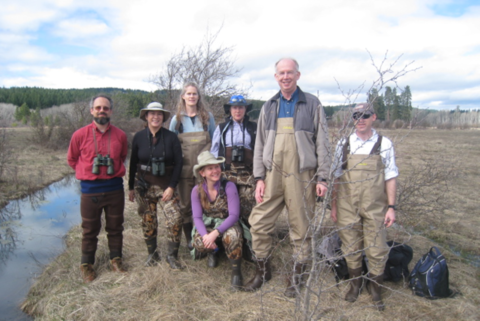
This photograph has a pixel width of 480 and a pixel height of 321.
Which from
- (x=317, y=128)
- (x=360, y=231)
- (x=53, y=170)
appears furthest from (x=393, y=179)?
(x=53, y=170)

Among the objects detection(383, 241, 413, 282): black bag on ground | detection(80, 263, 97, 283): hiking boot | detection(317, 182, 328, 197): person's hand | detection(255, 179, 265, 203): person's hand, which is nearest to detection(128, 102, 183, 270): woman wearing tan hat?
detection(80, 263, 97, 283): hiking boot

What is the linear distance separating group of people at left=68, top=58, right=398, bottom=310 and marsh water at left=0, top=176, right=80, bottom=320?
153cm

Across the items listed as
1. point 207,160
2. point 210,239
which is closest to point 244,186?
point 207,160

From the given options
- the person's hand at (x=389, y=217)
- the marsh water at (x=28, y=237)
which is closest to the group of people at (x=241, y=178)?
the person's hand at (x=389, y=217)

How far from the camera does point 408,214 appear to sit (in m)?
5.11

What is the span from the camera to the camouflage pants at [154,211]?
3.99 m

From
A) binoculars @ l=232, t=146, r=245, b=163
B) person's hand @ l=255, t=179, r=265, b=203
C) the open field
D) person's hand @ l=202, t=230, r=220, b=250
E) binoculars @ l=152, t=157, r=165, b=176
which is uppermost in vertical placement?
binoculars @ l=232, t=146, r=245, b=163

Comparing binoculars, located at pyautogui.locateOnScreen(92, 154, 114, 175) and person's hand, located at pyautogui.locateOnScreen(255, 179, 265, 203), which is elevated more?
binoculars, located at pyautogui.locateOnScreen(92, 154, 114, 175)

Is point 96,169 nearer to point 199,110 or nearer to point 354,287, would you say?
point 199,110

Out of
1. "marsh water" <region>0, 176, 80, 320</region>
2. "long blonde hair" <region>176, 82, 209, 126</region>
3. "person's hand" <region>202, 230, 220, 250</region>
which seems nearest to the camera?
"person's hand" <region>202, 230, 220, 250</region>

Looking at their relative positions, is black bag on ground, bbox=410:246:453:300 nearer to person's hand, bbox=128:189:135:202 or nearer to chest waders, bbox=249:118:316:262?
chest waders, bbox=249:118:316:262

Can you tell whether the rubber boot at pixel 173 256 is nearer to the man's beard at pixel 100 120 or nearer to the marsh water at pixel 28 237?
the man's beard at pixel 100 120

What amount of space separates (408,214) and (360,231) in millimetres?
2264

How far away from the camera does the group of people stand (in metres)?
3.22
